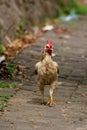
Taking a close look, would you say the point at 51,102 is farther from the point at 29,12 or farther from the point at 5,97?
the point at 29,12

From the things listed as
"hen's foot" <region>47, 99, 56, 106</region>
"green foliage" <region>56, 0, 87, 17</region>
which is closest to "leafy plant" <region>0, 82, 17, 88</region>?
"hen's foot" <region>47, 99, 56, 106</region>

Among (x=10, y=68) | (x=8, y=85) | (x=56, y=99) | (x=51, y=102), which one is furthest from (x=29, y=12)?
(x=51, y=102)

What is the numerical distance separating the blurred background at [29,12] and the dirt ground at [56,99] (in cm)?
119

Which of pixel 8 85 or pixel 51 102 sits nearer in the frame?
pixel 51 102

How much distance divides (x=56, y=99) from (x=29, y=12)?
32.7 ft

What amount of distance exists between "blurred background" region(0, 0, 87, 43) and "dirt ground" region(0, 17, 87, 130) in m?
1.19

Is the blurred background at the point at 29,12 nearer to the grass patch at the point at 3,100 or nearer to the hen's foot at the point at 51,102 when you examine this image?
the grass patch at the point at 3,100

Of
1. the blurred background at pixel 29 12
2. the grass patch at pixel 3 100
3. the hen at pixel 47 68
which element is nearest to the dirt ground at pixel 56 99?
the grass patch at pixel 3 100

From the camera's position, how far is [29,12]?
19.5m

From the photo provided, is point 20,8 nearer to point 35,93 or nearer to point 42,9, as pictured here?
point 42,9

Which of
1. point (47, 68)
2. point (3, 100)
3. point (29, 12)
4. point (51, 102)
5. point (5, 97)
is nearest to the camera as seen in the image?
point (47, 68)

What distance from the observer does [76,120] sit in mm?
8484

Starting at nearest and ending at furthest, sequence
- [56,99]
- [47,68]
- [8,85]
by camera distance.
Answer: [47,68]
[56,99]
[8,85]

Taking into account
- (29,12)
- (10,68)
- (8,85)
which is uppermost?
(29,12)
